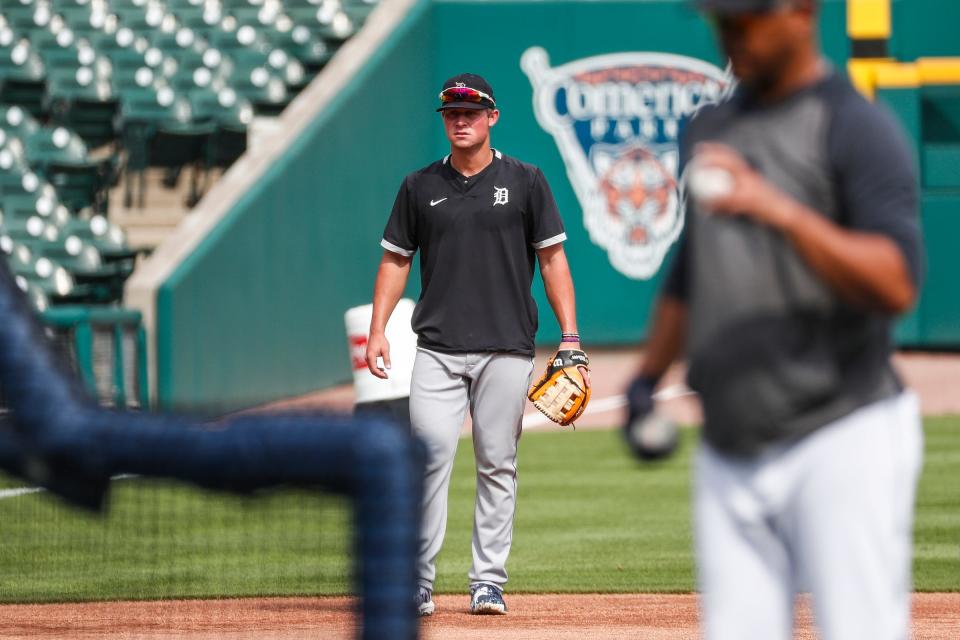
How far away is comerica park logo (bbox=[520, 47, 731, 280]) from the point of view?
66.5 feet

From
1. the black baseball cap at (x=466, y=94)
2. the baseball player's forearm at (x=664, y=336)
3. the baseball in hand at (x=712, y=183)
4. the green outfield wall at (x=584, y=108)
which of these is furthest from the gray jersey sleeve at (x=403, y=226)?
the green outfield wall at (x=584, y=108)

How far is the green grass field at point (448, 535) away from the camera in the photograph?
3660mm

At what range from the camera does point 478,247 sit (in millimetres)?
6121

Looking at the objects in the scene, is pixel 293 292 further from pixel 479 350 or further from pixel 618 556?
pixel 479 350

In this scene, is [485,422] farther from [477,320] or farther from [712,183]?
[712,183]

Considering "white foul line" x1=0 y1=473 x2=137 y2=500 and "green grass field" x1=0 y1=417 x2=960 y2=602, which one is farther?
"green grass field" x1=0 y1=417 x2=960 y2=602

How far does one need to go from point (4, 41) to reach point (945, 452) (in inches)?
473

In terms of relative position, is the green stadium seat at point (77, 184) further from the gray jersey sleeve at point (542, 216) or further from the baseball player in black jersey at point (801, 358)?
the baseball player in black jersey at point (801, 358)

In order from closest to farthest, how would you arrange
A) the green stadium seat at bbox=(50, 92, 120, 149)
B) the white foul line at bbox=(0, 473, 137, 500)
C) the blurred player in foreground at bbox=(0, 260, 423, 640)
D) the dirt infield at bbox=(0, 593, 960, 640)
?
the blurred player in foreground at bbox=(0, 260, 423, 640)
the white foul line at bbox=(0, 473, 137, 500)
the dirt infield at bbox=(0, 593, 960, 640)
the green stadium seat at bbox=(50, 92, 120, 149)

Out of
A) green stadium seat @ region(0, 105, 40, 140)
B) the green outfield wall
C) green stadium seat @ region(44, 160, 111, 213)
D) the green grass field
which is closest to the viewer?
the green grass field

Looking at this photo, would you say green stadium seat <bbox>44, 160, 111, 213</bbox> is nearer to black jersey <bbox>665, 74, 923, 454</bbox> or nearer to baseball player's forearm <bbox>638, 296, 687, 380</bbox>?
baseball player's forearm <bbox>638, 296, 687, 380</bbox>

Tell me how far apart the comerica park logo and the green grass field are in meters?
6.96

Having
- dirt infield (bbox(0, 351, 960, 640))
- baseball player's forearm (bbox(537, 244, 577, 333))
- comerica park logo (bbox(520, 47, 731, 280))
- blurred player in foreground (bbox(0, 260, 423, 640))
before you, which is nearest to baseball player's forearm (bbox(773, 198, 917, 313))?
blurred player in foreground (bbox(0, 260, 423, 640))

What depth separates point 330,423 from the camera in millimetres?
3191
